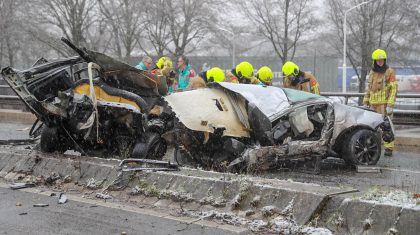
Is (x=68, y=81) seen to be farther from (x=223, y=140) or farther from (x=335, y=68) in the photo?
(x=335, y=68)

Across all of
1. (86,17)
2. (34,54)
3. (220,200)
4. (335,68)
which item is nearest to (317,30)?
(335,68)

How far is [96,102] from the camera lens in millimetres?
7828

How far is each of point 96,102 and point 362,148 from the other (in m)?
4.02

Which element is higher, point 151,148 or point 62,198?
point 151,148

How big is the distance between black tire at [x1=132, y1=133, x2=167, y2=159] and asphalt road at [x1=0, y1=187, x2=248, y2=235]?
1.78 meters

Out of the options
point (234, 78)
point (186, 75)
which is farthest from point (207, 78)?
point (186, 75)

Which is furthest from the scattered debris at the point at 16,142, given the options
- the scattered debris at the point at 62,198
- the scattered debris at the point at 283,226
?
the scattered debris at the point at 283,226

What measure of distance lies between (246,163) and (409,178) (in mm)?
2393

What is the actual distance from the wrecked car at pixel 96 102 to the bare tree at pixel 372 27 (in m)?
19.2

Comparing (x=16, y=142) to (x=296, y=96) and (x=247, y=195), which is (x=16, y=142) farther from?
(x=247, y=195)

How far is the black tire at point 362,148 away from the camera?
870 cm

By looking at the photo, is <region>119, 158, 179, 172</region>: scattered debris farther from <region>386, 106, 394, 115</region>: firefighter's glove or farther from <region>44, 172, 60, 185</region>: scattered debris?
<region>386, 106, 394, 115</region>: firefighter's glove

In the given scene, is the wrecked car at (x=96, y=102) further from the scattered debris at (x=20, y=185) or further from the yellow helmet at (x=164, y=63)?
the yellow helmet at (x=164, y=63)

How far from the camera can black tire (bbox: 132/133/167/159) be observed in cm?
799
